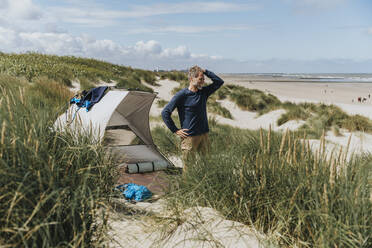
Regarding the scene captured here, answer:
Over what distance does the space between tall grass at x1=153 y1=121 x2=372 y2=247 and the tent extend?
293cm

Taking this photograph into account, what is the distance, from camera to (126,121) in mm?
6895

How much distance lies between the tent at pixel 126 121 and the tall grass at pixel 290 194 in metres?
2.93

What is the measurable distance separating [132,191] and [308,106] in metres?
11.8

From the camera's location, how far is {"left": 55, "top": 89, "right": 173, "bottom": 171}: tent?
6297mm

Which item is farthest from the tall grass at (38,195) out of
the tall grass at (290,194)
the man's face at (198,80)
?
the man's face at (198,80)

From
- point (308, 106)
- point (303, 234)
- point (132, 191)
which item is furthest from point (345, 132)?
point (303, 234)

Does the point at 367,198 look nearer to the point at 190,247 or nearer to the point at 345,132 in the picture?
the point at 190,247

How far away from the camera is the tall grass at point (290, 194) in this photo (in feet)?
7.91

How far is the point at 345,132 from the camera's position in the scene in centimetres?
1102

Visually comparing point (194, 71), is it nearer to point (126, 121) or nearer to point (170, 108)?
point (170, 108)

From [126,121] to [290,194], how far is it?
15.1 feet

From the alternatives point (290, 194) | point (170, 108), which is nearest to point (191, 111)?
point (170, 108)

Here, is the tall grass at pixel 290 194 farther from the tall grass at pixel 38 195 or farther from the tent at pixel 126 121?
the tent at pixel 126 121

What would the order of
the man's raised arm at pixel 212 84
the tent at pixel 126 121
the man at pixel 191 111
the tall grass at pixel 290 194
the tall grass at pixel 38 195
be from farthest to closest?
the tent at pixel 126 121 → the man's raised arm at pixel 212 84 → the man at pixel 191 111 → the tall grass at pixel 290 194 → the tall grass at pixel 38 195
